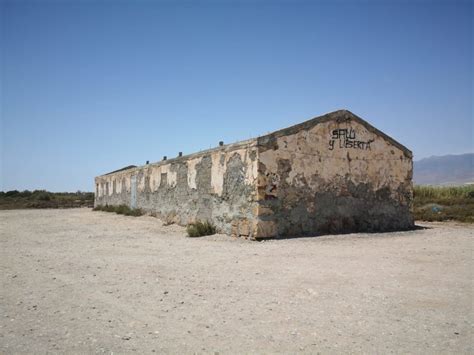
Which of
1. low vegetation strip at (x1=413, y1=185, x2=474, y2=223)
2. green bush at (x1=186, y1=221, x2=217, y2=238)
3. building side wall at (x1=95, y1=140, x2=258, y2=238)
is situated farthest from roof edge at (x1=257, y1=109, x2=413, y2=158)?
low vegetation strip at (x1=413, y1=185, x2=474, y2=223)

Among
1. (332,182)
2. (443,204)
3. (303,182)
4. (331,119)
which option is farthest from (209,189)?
(443,204)

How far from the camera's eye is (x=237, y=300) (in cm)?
382

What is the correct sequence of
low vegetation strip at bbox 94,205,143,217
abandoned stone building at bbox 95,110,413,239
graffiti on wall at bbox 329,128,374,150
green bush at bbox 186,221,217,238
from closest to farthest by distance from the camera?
abandoned stone building at bbox 95,110,413,239 < green bush at bbox 186,221,217,238 < graffiti on wall at bbox 329,128,374,150 < low vegetation strip at bbox 94,205,143,217

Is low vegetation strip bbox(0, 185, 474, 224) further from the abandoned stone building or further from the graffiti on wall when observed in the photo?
the graffiti on wall

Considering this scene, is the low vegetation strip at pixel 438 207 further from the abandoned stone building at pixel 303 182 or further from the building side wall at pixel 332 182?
the building side wall at pixel 332 182

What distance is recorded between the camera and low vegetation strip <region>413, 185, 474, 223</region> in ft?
49.4

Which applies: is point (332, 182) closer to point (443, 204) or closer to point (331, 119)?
point (331, 119)

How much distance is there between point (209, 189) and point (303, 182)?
2577 millimetres

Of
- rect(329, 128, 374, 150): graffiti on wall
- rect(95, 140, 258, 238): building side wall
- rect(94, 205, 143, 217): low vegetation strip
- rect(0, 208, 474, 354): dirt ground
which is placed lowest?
rect(0, 208, 474, 354): dirt ground

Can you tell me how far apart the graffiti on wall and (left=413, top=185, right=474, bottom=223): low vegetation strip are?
6.02 metres

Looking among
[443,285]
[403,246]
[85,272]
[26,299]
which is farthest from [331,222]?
[26,299]

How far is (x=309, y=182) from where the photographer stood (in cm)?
941

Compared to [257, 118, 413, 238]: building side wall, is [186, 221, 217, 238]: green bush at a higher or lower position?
lower

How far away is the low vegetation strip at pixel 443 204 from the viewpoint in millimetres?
15055
